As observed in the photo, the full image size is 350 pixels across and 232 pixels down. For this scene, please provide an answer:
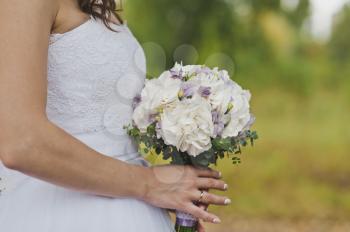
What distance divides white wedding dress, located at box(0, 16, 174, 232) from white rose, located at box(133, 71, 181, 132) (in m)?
0.05

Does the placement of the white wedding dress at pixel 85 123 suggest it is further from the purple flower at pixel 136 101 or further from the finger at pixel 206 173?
the finger at pixel 206 173

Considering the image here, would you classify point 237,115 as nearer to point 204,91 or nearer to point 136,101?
point 204,91

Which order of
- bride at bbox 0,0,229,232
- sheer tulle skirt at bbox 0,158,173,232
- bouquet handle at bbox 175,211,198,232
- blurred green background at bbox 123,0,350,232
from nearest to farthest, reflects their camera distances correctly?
1. bride at bbox 0,0,229,232
2. sheer tulle skirt at bbox 0,158,173,232
3. bouquet handle at bbox 175,211,198,232
4. blurred green background at bbox 123,0,350,232

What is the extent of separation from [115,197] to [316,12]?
24.9ft

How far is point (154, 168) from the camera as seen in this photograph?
1546 millimetres

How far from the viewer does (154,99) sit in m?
1.59

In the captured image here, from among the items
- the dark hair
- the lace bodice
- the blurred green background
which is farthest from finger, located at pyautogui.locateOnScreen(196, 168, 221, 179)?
the blurred green background

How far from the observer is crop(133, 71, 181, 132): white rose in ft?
5.19

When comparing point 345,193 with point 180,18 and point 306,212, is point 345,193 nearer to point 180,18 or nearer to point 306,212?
point 306,212

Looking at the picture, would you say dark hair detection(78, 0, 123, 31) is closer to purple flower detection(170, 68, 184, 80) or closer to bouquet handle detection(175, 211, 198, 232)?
purple flower detection(170, 68, 184, 80)

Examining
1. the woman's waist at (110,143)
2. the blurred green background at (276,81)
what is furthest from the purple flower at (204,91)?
the blurred green background at (276,81)

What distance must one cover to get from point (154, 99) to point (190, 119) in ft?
0.36

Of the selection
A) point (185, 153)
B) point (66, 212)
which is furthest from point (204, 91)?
point (66, 212)

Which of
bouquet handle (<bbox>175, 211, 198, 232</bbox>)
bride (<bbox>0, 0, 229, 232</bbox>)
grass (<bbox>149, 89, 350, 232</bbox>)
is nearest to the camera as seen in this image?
bride (<bbox>0, 0, 229, 232</bbox>)
